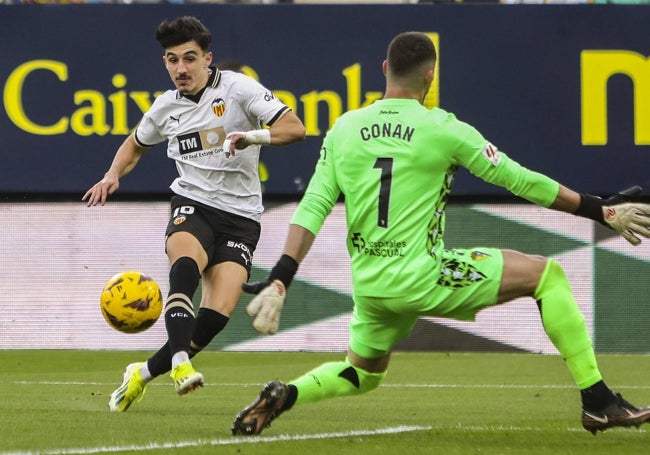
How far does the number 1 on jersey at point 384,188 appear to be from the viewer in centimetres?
604

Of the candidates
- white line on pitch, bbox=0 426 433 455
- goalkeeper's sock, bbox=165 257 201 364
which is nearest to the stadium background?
goalkeeper's sock, bbox=165 257 201 364

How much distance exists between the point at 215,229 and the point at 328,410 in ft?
4.14

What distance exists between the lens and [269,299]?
18.9 ft

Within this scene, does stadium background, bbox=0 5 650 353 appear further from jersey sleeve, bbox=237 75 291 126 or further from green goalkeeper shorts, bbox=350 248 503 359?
green goalkeeper shorts, bbox=350 248 503 359

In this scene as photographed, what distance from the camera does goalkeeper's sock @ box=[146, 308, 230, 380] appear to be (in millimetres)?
7918

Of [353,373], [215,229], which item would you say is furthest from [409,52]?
[215,229]

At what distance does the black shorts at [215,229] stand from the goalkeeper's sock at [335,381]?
5.84 feet

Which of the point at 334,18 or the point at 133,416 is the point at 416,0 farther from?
the point at 133,416

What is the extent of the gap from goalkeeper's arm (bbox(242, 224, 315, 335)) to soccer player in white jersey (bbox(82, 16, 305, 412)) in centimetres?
171

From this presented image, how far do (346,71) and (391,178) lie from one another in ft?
25.6

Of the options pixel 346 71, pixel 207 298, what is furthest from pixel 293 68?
pixel 207 298

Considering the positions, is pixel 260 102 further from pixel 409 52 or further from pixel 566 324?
pixel 566 324

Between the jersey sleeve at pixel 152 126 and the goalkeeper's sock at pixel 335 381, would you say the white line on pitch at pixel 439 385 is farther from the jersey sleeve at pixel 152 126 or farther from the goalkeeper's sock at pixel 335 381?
the goalkeeper's sock at pixel 335 381

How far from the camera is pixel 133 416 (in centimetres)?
774
